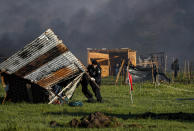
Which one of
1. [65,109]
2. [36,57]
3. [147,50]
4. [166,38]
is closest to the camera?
[65,109]

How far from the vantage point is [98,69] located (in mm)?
15172

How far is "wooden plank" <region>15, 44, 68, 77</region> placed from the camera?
45.1ft

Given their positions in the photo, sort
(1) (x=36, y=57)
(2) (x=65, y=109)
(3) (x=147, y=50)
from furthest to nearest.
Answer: (3) (x=147, y=50) < (1) (x=36, y=57) < (2) (x=65, y=109)

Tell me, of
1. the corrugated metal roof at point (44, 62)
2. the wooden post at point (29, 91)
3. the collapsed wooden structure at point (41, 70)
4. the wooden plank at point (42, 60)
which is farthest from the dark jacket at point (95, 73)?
the wooden post at point (29, 91)

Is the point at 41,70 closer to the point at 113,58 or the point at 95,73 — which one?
the point at 95,73

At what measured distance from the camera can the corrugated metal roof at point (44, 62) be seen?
44.8 ft

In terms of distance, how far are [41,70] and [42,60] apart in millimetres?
466

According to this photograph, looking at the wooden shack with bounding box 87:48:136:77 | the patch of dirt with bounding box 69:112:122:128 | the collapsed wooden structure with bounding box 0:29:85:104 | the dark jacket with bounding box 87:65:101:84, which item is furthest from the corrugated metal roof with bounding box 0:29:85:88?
the wooden shack with bounding box 87:48:136:77

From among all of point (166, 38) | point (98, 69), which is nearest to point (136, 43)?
point (166, 38)

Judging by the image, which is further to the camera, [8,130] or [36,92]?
[36,92]

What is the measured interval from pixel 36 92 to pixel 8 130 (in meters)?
7.65

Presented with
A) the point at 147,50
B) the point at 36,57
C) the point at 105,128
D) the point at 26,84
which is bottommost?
the point at 105,128

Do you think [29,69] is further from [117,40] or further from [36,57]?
[117,40]

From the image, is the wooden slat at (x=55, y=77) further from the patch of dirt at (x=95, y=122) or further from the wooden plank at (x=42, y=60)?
the patch of dirt at (x=95, y=122)
